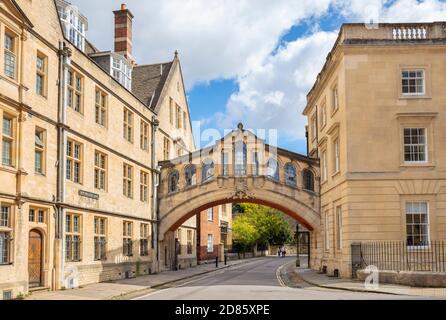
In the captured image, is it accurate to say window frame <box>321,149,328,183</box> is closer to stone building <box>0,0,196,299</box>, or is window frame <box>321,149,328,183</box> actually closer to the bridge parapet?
the bridge parapet

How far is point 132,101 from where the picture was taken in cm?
3247

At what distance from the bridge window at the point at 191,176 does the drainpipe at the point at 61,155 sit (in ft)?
47.0

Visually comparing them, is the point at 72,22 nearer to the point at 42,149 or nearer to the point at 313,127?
the point at 42,149

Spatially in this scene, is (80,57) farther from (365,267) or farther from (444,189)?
(444,189)

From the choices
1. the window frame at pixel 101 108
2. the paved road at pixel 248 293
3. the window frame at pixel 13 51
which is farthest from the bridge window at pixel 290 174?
the window frame at pixel 13 51

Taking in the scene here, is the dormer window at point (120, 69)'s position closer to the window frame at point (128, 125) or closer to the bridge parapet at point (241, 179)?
the window frame at point (128, 125)

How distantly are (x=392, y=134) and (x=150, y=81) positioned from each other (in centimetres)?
1848

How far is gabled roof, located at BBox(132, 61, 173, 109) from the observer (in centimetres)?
3834

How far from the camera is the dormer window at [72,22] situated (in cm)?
2605

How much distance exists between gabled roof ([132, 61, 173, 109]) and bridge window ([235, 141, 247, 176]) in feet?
19.7

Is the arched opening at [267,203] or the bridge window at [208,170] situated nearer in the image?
the arched opening at [267,203]

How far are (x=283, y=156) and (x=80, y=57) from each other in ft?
50.7
